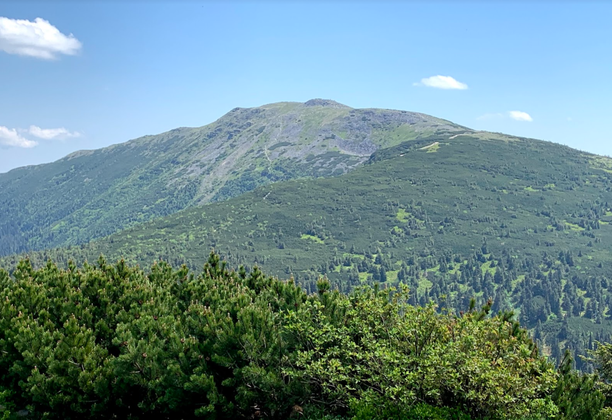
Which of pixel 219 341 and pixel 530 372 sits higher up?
pixel 219 341

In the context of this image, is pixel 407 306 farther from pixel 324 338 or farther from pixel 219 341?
pixel 219 341

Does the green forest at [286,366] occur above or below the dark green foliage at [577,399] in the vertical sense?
above

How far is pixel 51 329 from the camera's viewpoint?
2319 centimetres

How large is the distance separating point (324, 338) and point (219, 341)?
4.57 meters

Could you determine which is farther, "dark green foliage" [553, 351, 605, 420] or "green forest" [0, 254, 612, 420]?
"dark green foliage" [553, 351, 605, 420]

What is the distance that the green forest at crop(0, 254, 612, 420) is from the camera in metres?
18.0

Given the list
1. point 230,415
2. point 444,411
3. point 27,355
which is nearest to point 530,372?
point 444,411

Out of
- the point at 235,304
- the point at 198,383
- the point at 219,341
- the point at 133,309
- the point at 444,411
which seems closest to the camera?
the point at 444,411

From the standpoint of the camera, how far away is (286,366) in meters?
20.8

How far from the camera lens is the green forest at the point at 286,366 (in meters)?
18.0

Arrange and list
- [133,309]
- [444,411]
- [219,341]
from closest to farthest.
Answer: [444,411] → [219,341] → [133,309]

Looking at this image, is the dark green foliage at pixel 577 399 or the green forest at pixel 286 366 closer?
the green forest at pixel 286 366

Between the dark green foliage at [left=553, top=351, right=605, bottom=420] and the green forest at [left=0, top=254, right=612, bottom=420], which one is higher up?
the green forest at [left=0, top=254, right=612, bottom=420]

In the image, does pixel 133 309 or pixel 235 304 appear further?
pixel 133 309
